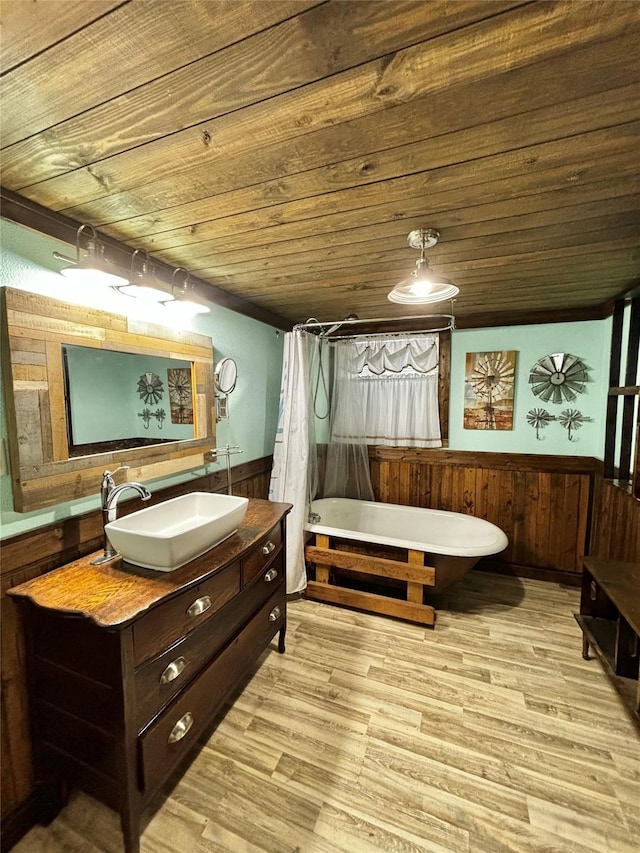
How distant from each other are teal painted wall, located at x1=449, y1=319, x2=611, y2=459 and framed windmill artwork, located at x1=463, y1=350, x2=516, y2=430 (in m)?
0.05

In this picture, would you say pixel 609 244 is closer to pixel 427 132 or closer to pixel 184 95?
pixel 427 132

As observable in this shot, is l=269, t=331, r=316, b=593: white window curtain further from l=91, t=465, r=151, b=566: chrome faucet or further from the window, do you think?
the window

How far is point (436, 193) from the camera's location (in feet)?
3.83

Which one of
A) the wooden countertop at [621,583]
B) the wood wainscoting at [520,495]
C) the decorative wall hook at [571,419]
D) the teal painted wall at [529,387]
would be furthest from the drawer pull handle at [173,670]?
the decorative wall hook at [571,419]

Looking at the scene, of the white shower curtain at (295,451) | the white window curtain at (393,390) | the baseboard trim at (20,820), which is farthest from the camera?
the white window curtain at (393,390)

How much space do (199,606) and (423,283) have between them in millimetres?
1659

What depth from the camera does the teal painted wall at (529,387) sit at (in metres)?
2.67

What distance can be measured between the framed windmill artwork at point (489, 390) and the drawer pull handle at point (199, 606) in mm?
2615

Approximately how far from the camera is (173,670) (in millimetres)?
1164

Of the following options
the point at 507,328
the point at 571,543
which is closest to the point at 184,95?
the point at 507,328

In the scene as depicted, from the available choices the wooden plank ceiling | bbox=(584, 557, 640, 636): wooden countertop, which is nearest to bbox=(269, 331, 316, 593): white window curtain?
the wooden plank ceiling

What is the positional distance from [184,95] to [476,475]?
122 inches

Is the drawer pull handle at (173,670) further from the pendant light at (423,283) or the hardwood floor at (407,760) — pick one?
the pendant light at (423,283)

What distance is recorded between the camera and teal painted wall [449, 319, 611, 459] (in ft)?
8.75
